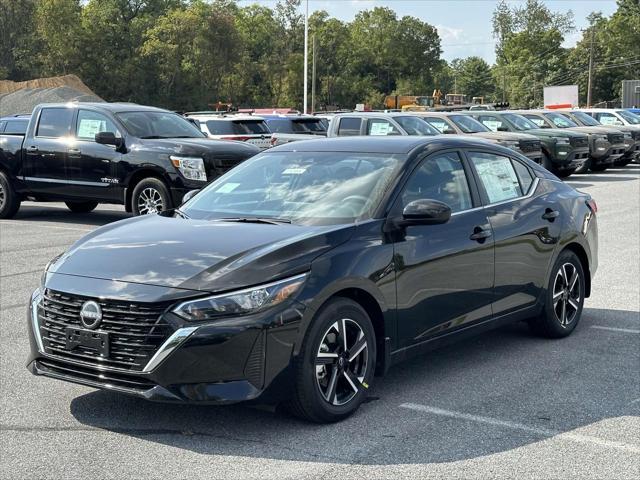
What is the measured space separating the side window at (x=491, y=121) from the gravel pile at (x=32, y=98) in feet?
98.1

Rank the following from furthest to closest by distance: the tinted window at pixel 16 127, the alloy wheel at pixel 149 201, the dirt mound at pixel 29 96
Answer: the dirt mound at pixel 29 96
the tinted window at pixel 16 127
the alloy wheel at pixel 149 201

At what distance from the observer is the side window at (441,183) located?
587 centimetres

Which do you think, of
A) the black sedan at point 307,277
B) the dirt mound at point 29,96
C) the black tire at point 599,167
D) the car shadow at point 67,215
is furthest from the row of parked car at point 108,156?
the dirt mound at point 29,96

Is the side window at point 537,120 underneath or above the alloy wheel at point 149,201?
above

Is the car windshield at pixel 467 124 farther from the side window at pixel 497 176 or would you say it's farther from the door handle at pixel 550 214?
the side window at pixel 497 176

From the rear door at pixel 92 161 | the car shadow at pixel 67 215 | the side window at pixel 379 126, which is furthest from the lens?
the side window at pixel 379 126

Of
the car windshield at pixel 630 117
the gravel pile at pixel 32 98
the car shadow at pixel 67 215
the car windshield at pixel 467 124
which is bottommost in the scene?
the car shadow at pixel 67 215

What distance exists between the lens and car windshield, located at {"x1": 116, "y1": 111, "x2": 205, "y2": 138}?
14.4m

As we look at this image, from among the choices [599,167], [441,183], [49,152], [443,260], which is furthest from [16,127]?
[599,167]

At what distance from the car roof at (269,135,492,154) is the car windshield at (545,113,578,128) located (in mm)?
21586

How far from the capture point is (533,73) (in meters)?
121

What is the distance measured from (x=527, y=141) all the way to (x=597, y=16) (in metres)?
118

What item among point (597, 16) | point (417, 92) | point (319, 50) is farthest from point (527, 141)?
point (597, 16)

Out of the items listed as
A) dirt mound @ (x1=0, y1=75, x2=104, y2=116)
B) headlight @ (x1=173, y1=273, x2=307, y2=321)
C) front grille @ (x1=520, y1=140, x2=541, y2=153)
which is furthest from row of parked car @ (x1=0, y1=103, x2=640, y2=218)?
dirt mound @ (x1=0, y1=75, x2=104, y2=116)
